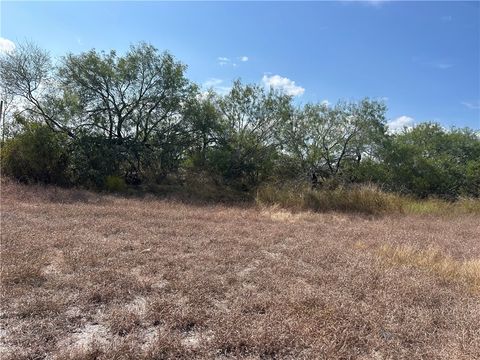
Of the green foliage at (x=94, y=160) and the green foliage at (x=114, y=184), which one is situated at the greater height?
the green foliage at (x=94, y=160)

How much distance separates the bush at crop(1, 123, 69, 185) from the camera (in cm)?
1232

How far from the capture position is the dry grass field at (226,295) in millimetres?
2500

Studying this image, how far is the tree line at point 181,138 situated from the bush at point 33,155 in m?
0.04

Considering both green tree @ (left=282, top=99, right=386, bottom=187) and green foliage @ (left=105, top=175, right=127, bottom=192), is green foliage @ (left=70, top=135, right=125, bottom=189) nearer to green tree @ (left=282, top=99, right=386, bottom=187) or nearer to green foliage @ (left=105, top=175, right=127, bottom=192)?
green foliage @ (left=105, top=175, right=127, bottom=192)

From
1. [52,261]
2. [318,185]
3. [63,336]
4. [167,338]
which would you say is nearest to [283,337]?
[167,338]

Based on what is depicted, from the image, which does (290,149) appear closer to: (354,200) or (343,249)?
(354,200)

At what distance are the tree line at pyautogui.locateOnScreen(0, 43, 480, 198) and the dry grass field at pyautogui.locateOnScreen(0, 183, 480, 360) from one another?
750 cm

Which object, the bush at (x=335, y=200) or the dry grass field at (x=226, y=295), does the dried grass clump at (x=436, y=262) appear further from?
the bush at (x=335, y=200)

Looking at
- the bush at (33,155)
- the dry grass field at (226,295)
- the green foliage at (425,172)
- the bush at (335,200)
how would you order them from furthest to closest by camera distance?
the green foliage at (425,172) → the bush at (33,155) → the bush at (335,200) → the dry grass field at (226,295)

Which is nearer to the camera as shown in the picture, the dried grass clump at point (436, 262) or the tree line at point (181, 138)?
the dried grass clump at point (436, 262)

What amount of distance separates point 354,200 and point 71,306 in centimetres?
1024

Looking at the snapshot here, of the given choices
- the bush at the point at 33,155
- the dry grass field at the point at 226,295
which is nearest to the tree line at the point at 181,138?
the bush at the point at 33,155

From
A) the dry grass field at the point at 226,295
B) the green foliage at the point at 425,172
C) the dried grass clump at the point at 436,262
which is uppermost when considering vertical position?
the green foliage at the point at 425,172

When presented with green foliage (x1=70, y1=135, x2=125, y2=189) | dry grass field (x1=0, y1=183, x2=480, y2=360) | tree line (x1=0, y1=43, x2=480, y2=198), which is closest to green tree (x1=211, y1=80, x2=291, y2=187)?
tree line (x1=0, y1=43, x2=480, y2=198)
